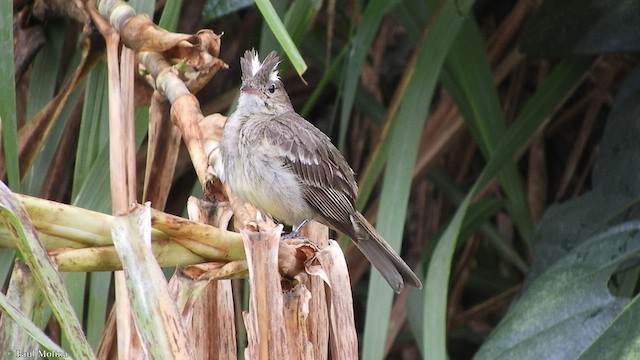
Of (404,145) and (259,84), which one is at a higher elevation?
(259,84)

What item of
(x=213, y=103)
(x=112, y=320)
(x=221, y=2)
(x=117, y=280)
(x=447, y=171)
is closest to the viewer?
(x=117, y=280)

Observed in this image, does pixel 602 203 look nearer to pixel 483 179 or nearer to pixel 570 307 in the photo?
pixel 483 179

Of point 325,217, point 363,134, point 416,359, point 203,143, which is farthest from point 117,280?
point 416,359

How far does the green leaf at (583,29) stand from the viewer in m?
3.08

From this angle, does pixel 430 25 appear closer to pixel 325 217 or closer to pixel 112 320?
pixel 325 217

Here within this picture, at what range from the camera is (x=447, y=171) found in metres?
4.05

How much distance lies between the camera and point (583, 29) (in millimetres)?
3164

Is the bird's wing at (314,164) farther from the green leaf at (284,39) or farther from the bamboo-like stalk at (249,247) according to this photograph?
the green leaf at (284,39)

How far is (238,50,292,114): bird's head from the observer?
2.81 metres

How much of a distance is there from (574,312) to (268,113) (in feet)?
3.43

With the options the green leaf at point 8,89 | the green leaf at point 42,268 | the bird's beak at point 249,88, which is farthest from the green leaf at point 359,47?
the green leaf at point 42,268

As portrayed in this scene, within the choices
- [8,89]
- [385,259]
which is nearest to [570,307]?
[385,259]

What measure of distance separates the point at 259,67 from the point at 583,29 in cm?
103

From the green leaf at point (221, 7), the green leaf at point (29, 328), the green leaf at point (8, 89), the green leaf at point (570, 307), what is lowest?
the green leaf at point (570, 307)
